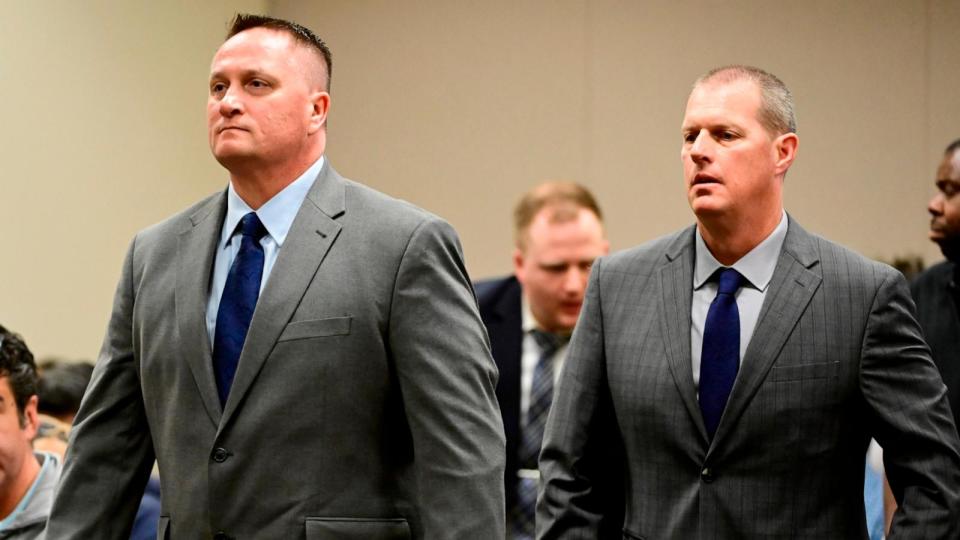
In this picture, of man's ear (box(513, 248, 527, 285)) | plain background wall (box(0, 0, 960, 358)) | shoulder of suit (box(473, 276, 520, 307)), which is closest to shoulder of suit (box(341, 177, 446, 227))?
shoulder of suit (box(473, 276, 520, 307))

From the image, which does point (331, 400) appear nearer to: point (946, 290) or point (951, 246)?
point (946, 290)

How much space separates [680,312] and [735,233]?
0.62ft

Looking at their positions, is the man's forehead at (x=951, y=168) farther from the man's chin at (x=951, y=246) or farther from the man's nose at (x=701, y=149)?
the man's nose at (x=701, y=149)

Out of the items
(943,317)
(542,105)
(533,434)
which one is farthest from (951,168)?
(542,105)

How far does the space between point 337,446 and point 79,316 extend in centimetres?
383

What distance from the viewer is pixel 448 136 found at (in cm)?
729

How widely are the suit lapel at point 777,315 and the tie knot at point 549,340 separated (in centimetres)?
127

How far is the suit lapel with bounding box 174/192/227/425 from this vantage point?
234cm

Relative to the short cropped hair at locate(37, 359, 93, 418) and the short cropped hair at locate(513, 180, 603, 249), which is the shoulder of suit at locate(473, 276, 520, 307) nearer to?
the short cropped hair at locate(513, 180, 603, 249)

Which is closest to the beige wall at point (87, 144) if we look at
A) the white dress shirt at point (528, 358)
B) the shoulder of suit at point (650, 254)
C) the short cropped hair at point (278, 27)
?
the white dress shirt at point (528, 358)

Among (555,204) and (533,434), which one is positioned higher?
(555,204)

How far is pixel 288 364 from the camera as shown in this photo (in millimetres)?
2305

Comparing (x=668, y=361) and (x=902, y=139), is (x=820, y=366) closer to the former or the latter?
(x=668, y=361)

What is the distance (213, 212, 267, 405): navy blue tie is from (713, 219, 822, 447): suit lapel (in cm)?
90
